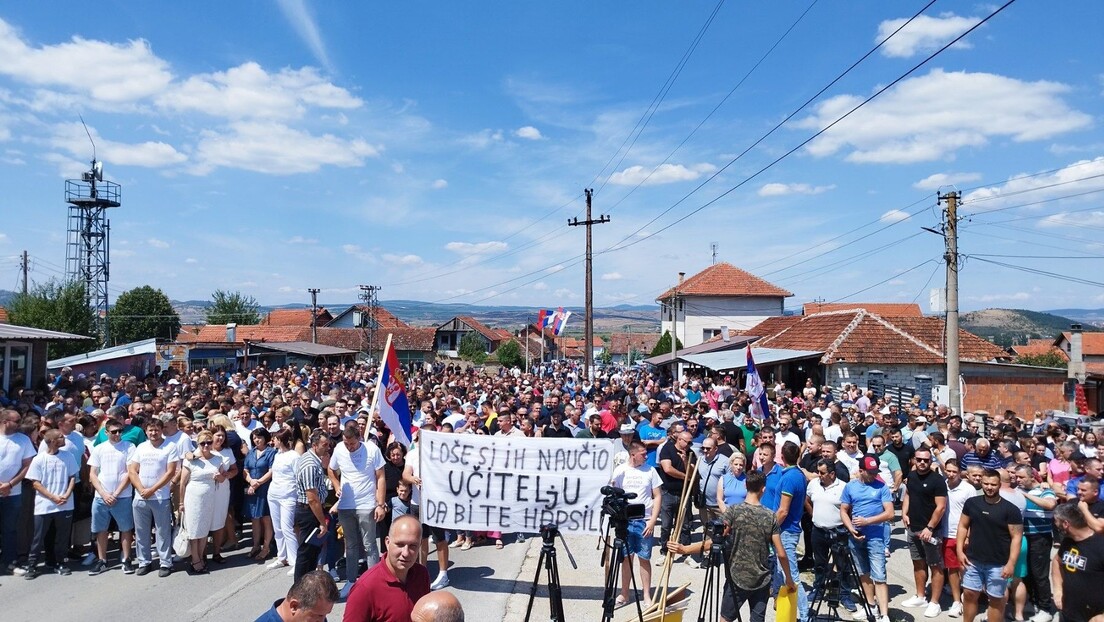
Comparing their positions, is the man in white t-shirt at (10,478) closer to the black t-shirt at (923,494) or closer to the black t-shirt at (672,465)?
the black t-shirt at (672,465)

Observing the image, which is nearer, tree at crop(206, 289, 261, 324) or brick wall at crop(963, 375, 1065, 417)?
brick wall at crop(963, 375, 1065, 417)

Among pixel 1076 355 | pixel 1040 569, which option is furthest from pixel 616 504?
pixel 1076 355

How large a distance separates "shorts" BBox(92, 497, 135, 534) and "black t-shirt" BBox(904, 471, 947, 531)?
7958mm

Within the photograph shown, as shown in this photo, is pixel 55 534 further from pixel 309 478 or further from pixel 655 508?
pixel 655 508

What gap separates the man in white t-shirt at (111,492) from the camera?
26.2 ft

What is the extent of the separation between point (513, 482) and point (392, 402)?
2.38 meters

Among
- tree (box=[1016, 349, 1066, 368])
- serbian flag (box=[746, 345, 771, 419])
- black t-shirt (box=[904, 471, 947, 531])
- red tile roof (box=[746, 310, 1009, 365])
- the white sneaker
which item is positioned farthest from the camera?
tree (box=[1016, 349, 1066, 368])

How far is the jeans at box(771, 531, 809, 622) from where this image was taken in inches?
258

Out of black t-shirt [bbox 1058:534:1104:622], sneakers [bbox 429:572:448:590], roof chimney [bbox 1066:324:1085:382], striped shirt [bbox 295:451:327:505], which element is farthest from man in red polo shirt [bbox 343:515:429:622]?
roof chimney [bbox 1066:324:1085:382]

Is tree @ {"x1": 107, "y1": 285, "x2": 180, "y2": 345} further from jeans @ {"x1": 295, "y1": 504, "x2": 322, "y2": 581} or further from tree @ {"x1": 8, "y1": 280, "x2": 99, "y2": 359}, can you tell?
jeans @ {"x1": 295, "y1": 504, "x2": 322, "y2": 581}

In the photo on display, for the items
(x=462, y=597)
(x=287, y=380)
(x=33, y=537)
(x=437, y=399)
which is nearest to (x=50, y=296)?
(x=287, y=380)

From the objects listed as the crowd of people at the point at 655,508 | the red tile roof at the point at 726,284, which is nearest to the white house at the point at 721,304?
the red tile roof at the point at 726,284

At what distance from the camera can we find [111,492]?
7992 mm

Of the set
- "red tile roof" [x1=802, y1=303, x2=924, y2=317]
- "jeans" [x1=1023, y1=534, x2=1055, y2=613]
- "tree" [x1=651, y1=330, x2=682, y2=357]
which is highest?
"red tile roof" [x1=802, y1=303, x2=924, y2=317]
